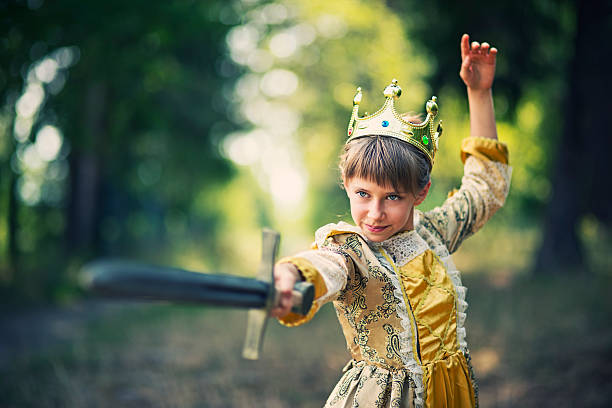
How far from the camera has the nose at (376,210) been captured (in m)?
1.82

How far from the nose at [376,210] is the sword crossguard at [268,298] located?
523mm

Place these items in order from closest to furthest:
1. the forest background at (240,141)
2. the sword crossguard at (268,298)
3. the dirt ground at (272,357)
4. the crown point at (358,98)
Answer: the sword crossguard at (268,298) → the crown point at (358,98) → the dirt ground at (272,357) → the forest background at (240,141)

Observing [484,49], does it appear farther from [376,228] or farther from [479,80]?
[376,228]

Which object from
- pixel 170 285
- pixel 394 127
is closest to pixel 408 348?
pixel 394 127

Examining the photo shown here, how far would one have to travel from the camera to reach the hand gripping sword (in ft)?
3.29

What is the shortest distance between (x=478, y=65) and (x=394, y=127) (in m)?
0.71

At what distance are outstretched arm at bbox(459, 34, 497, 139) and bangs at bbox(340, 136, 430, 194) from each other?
0.67 m

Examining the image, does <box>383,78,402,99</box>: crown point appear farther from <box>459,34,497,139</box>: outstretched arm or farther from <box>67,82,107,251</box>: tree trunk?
<box>67,82,107,251</box>: tree trunk

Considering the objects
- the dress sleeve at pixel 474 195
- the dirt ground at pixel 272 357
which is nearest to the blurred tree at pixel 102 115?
the dirt ground at pixel 272 357

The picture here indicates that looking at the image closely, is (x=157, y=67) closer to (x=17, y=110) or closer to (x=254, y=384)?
(x=17, y=110)

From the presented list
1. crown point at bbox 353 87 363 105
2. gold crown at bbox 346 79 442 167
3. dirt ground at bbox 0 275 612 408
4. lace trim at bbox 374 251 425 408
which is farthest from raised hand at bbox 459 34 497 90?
dirt ground at bbox 0 275 612 408

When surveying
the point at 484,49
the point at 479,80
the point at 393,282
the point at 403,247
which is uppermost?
the point at 484,49

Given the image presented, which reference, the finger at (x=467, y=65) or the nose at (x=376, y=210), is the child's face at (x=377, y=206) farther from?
the finger at (x=467, y=65)

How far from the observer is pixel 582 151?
8406 millimetres
